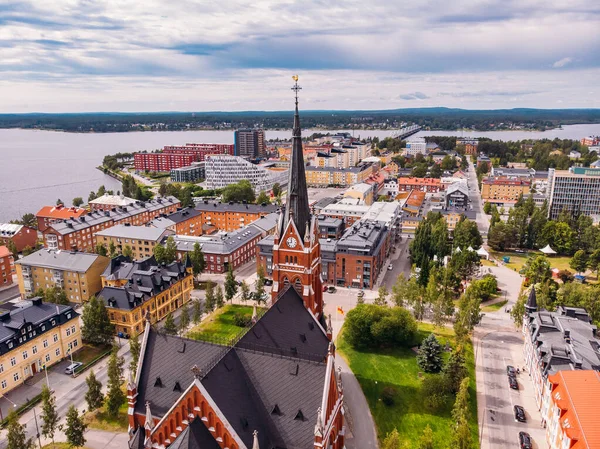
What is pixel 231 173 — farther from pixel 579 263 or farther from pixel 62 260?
pixel 579 263

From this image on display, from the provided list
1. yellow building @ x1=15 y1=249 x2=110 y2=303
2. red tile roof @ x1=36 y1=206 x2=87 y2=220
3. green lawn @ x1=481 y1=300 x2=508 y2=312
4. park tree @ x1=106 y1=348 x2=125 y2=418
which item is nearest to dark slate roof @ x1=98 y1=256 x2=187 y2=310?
yellow building @ x1=15 y1=249 x2=110 y2=303

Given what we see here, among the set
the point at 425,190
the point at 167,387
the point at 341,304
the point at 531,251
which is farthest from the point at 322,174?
the point at 167,387

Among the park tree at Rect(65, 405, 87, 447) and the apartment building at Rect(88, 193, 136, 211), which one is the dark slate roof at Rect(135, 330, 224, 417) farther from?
the apartment building at Rect(88, 193, 136, 211)

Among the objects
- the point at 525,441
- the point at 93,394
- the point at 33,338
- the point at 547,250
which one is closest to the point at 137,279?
the point at 33,338

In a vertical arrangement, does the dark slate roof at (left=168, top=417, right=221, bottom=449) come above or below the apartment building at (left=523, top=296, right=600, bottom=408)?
above

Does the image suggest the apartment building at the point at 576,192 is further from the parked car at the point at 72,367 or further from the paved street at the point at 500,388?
the parked car at the point at 72,367
